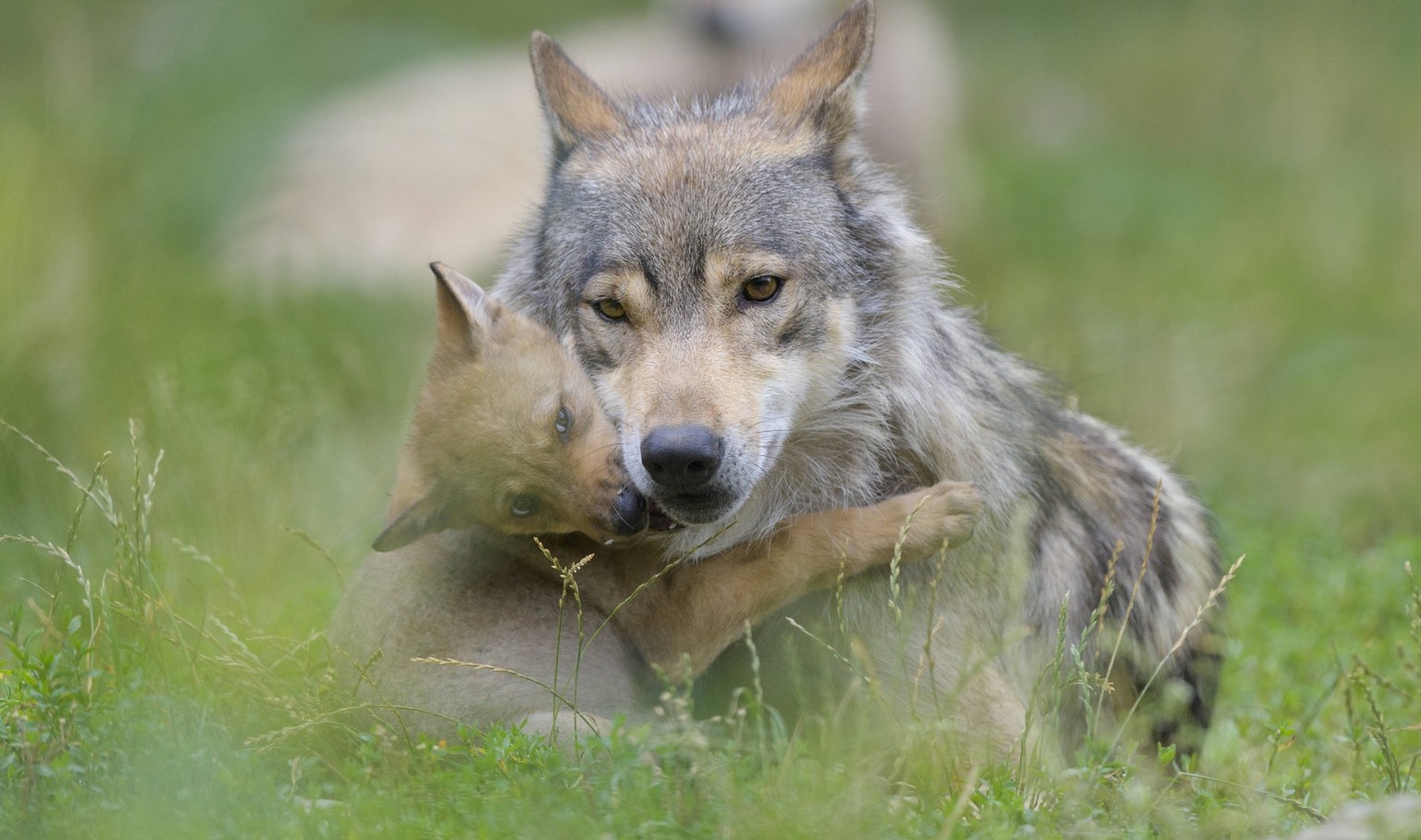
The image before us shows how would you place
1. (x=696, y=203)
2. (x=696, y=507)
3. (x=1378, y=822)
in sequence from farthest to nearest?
1. (x=696, y=203)
2. (x=696, y=507)
3. (x=1378, y=822)

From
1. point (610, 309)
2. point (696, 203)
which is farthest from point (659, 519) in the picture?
point (696, 203)

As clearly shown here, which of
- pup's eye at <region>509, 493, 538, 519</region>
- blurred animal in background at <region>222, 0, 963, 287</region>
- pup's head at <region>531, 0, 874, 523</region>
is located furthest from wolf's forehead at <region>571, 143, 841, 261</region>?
blurred animal in background at <region>222, 0, 963, 287</region>

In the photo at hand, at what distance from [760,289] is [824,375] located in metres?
0.30

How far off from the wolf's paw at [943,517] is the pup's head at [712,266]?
15.7 inches

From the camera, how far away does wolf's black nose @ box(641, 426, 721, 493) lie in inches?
131

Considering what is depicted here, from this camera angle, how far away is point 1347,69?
1294 cm

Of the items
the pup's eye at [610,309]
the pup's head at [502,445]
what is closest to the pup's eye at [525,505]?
the pup's head at [502,445]

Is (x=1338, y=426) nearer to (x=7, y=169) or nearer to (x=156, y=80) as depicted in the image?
(x=7, y=169)

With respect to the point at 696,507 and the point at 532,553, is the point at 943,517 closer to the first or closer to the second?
the point at 696,507

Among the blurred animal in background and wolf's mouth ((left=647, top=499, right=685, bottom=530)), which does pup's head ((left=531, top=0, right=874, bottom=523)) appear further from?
the blurred animal in background

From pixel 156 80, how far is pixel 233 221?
1207 mm

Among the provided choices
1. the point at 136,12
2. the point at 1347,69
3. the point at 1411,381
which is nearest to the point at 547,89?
the point at 1411,381

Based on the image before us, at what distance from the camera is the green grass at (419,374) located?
300 centimetres

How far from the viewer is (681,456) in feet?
11.0
